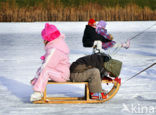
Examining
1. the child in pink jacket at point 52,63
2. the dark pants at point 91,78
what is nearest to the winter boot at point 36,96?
the child in pink jacket at point 52,63

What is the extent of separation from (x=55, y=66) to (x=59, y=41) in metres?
0.29

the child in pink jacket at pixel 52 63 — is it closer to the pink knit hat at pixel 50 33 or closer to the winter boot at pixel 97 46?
the pink knit hat at pixel 50 33

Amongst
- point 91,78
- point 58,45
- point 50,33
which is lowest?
point 91,78

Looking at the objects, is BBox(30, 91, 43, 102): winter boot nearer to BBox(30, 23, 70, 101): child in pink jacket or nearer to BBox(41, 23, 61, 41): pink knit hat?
BBox(30, 23, 70, 101): child in pink jacket

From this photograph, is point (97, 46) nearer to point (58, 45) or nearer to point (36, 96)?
point (58, 45)

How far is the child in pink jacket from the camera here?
436cm

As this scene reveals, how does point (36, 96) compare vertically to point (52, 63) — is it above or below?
below

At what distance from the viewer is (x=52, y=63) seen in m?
4.38

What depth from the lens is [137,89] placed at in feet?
17.7

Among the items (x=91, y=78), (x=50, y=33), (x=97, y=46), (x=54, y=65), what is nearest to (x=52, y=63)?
(x=54, y=65)

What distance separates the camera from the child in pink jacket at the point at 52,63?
4359mm

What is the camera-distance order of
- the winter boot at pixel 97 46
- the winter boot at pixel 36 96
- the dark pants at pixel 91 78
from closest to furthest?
1. the winter boot at pixel 36 96
2. the dark pants at pixel 91 78
3. the winter boot at pixel 97 46

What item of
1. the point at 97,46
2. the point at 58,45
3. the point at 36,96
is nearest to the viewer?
the point at 36,96

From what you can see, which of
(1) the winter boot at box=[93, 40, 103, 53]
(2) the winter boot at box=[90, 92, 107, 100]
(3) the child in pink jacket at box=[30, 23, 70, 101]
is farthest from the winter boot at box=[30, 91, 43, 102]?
(1) the winter boot at box=[93, 40, 103, 53]
